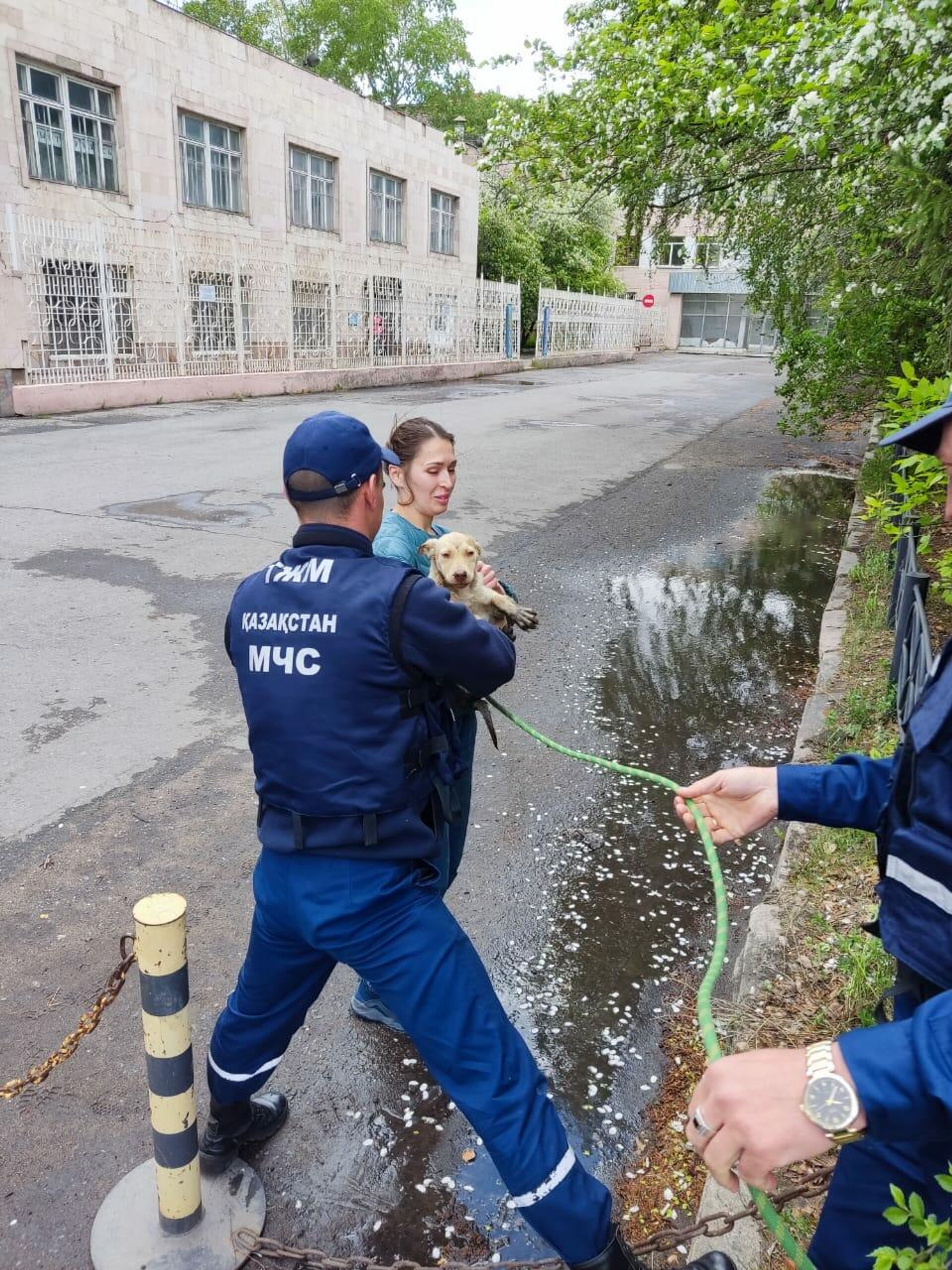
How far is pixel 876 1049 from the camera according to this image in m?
1.24

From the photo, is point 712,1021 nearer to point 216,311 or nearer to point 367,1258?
point 367,1258

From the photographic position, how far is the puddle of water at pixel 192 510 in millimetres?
9438

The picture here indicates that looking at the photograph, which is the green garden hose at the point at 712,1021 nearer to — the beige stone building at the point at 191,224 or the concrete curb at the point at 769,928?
the concrete curb at the point at 769,928

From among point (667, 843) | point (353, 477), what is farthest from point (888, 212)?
point (353, 477)

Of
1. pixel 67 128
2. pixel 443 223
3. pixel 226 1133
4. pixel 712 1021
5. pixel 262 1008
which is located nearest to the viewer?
pixel 712 1021

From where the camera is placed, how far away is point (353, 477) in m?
2.23

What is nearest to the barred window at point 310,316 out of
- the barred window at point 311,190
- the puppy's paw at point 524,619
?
the barred window at point 311,190

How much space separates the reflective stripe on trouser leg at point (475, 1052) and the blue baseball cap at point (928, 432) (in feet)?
4.53

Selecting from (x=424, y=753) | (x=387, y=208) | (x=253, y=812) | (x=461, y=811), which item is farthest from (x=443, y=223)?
(x=424, y=753)

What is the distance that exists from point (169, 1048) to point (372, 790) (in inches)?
29.2

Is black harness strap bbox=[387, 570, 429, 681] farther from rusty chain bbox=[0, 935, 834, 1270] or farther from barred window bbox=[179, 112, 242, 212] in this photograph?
barred window bbox=[179, 112, 242, 212]

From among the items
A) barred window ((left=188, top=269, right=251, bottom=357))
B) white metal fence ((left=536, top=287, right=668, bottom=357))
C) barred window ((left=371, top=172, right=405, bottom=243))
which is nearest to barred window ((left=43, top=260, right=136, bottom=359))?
barred window ((left=188, top=269, right=251, bottom=357))

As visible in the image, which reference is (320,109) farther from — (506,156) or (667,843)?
(667,843)

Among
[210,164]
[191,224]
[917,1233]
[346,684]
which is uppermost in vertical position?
[210,164]
